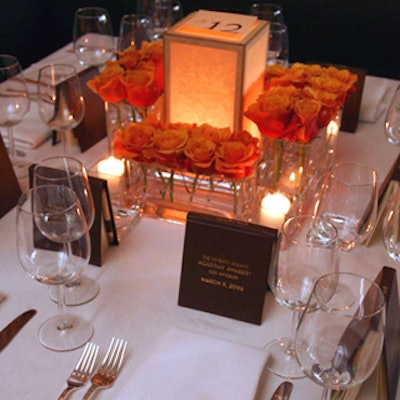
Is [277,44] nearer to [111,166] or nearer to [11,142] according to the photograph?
[111,166]

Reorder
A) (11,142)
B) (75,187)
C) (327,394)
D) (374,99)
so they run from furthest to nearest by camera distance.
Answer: (374,99) < (11,142) < (75,187) < (327,394)

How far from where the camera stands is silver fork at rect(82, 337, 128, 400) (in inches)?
39.8

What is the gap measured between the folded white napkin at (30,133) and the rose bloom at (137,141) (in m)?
0.46

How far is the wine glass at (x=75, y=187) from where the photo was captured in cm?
115

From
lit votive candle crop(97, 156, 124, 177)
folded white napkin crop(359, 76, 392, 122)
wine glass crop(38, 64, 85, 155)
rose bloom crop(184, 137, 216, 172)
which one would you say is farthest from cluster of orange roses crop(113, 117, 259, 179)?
folded white napkin crop(359, 76, 392, 122)

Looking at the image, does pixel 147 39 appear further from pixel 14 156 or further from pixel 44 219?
pixel 44 219

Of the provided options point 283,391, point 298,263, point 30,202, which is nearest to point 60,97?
point 30,202

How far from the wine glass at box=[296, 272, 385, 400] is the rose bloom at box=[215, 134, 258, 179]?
442mm

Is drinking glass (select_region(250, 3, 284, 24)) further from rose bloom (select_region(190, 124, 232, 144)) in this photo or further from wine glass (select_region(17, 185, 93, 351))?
wine glass (select_region(17, 185, 93, 351))

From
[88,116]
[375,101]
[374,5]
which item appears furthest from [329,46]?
[88,116]

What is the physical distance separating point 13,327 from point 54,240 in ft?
0.72

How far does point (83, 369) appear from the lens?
1.04 m

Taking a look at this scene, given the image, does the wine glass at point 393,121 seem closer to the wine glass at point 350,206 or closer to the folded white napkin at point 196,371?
the wine glass at point 350,206

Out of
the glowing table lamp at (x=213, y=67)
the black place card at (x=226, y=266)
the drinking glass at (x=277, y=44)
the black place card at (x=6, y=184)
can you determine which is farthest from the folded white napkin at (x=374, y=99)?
the black place card at (x=6, y=184)
